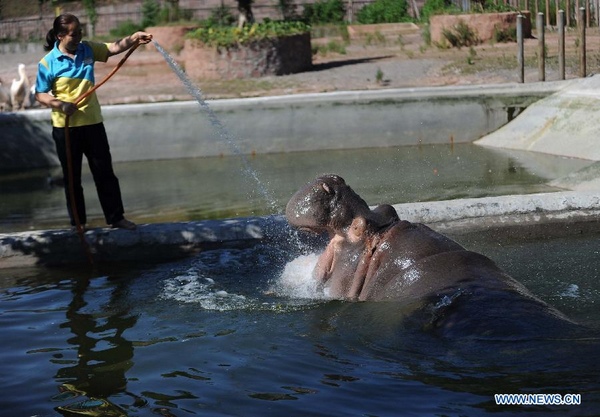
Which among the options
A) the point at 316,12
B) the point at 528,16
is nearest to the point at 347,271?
the point at 528,16

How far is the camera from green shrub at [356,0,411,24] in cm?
2936

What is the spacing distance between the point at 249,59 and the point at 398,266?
13.0 m

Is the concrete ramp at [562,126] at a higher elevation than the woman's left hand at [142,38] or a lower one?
lower

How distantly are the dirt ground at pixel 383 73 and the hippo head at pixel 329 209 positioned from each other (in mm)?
10169

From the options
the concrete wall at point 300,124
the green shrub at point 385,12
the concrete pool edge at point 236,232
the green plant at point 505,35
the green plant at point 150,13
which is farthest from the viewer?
the green plant at point 150,13

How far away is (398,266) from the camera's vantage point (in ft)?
18.6

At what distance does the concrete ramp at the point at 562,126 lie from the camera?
1217 cm

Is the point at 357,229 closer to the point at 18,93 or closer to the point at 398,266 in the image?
the point at 398,266

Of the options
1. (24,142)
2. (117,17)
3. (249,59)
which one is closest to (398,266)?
(24,142)

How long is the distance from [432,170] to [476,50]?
27.1ft

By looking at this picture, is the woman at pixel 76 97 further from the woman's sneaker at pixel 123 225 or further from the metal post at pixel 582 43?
the metal post at pixel 582 43

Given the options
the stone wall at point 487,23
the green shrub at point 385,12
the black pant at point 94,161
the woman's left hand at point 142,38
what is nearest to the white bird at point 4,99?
the stone wall at point 487,23

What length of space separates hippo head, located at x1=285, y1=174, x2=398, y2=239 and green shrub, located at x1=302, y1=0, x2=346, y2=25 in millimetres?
25402

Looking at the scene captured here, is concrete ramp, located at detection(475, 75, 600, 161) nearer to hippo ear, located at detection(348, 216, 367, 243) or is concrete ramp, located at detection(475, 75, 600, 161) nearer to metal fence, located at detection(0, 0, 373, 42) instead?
hippo ear, located at detection(348, 216, 367, 243)
